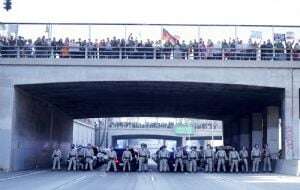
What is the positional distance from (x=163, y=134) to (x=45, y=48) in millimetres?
53356

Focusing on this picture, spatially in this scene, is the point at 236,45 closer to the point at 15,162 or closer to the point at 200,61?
the point at 200,61

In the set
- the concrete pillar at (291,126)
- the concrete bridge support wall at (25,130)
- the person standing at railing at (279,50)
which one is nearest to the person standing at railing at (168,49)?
the person standing at railing at (279,50)

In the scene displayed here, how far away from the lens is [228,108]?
48.9 meters

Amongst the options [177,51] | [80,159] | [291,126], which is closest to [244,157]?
[291,126]

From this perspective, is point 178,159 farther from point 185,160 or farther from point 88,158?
point 88,158

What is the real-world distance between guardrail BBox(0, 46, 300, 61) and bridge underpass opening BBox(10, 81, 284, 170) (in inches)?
66.7

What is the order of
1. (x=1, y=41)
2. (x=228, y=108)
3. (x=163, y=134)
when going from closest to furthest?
(x=1, y=41) < (x=228, y=108) < (x=163, y=134)

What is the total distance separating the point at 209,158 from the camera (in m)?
38.4

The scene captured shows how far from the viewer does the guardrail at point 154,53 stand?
117 ft

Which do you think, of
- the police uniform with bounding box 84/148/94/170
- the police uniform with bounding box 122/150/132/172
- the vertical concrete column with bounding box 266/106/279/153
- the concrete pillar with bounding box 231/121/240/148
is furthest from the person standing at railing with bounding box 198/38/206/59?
the concrete pillar with bounding box 231/121/240/148

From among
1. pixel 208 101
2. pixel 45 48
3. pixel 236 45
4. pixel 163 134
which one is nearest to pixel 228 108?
pixel 208 101

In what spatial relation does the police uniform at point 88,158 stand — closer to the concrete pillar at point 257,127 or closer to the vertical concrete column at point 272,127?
the vertical concrete column at point 272,127

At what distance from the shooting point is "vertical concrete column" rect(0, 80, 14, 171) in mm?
33562

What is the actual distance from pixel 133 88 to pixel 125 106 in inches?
456
